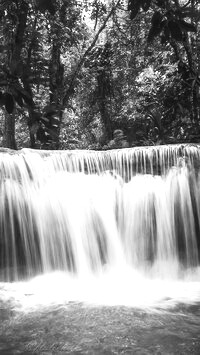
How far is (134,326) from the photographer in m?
3.45

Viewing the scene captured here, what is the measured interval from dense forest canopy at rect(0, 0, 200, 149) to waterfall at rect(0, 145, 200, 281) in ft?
2.86

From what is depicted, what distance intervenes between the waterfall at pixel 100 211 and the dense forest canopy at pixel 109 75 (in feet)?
2.86

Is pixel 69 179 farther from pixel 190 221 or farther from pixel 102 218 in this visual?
pixel 190 221

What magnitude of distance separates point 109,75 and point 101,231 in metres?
10.7

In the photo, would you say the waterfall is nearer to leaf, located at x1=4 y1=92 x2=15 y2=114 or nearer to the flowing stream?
the flowing stream

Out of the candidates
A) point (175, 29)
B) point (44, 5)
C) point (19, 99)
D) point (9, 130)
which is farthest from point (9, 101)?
point (9, 130)

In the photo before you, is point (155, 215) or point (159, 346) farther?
point (155, 215)

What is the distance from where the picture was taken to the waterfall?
5.92 metres

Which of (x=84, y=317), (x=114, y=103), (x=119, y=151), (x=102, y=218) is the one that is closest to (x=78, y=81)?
(x=114, y=103)

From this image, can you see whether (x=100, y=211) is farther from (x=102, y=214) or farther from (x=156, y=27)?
(x=156, y=27)

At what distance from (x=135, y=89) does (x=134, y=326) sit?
13.0 m

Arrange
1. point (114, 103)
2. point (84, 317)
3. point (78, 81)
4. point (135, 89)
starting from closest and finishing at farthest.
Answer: point (84, 317), point (78, 81), point (135, 89), point (114, 103)

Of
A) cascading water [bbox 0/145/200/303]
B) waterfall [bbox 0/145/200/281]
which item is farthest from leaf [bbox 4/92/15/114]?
waterfall [bbox 0/145/200/281]

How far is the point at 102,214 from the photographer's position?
21.7 ft
